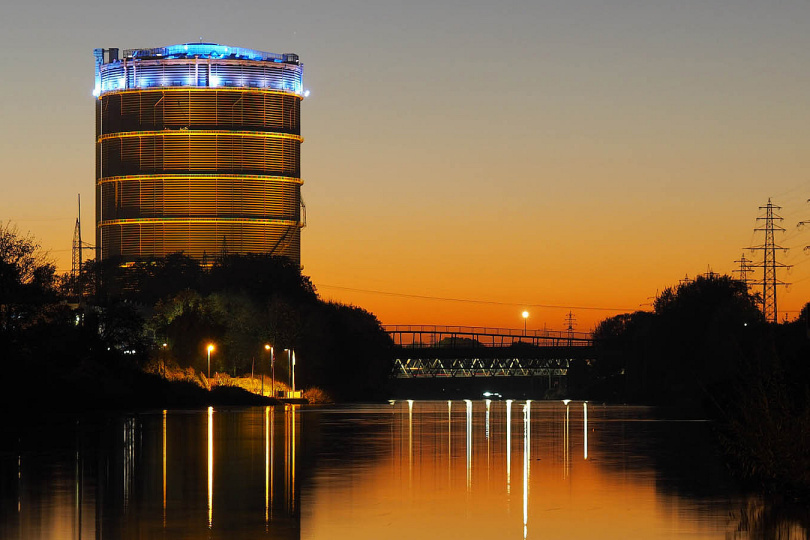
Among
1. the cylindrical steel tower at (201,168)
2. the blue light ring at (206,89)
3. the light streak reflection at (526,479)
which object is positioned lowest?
the light streak reflection at (526,479)

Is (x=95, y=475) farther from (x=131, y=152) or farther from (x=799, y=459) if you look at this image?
(x=131, y=152)

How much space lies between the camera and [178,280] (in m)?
169

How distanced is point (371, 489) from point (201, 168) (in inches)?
6001

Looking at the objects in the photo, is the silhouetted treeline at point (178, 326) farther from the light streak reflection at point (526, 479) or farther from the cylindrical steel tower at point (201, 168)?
the light streak reflection at point (526, 479)

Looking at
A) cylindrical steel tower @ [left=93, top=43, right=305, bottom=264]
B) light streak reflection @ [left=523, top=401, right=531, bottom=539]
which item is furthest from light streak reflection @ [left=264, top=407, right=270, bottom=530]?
cylindrical steel tower @ [left=93, top=43, right=305, bottom=264]

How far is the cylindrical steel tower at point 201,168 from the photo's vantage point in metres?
174

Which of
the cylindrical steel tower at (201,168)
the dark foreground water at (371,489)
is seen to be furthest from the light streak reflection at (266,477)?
the cylindrical steel tower at (201,168)

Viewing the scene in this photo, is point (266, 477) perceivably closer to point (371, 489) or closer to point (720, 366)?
point (371, 489)

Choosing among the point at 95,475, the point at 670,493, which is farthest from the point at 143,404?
the point at 670,493

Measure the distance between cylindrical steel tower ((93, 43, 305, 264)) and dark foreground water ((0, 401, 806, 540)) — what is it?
13308cm

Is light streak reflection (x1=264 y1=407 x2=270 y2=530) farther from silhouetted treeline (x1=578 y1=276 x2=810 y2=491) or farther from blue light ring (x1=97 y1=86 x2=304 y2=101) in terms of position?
blue light ring (x1=97 y1=86 x2=304 y2=101)

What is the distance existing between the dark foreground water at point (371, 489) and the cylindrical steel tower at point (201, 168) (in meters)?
133

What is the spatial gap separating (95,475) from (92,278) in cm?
14865

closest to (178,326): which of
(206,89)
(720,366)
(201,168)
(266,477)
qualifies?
(720,366)
